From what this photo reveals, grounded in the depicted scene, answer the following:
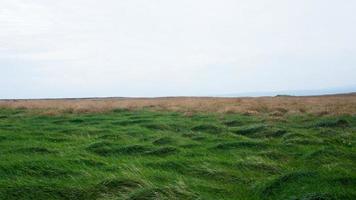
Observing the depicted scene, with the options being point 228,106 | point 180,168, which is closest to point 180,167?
point 180,168

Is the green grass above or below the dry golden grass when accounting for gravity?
below

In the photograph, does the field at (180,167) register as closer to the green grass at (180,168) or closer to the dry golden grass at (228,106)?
the green grass at (180,168)

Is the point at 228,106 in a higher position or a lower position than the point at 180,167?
higher

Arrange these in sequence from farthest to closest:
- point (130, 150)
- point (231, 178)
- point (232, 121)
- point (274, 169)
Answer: point (232, 121) < point (130, 150) < point (274, 169) < point (231, 178)

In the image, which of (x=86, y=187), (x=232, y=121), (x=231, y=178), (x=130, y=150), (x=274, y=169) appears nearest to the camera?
(x=86, y=187)

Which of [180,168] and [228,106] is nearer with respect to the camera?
[180,168]

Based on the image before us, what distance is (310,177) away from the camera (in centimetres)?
846

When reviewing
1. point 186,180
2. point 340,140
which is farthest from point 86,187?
point 340,140

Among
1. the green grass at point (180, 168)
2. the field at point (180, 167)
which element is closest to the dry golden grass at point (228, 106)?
the field at point (180, 167)

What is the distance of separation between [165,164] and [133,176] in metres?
2.08

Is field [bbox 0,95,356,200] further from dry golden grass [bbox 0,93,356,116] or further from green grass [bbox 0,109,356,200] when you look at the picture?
dry golden grass [bbox 0,93,356,116]

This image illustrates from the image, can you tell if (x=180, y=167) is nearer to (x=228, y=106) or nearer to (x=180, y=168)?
(x=180, y=168)

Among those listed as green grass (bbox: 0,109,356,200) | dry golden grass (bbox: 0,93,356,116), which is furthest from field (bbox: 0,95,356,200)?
dry golden grass (bbox: 0,93,356,116)

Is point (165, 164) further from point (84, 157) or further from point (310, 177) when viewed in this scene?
point (310, 177)
